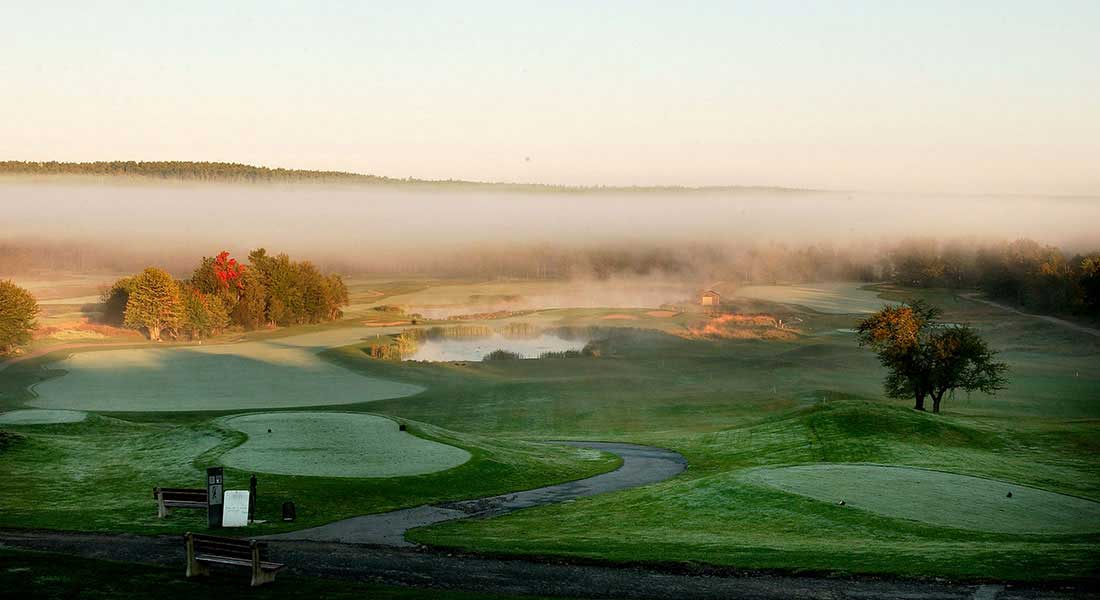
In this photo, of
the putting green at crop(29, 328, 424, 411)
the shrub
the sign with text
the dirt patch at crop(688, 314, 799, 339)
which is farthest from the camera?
the dirt patch at crop(688, 314, 799, 339)

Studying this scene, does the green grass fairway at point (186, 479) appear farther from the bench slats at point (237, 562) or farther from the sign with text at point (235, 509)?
the bench slats at point (237, 562)

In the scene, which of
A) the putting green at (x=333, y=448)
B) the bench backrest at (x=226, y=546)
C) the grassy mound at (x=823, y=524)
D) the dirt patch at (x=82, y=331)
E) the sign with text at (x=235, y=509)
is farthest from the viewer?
the dirt patch at (x=82, y=331)

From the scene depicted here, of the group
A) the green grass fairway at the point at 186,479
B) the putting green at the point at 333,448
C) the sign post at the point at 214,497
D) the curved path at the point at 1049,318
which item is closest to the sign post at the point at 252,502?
the green grass fairway at the point at 186,479

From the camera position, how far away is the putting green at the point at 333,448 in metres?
42.3

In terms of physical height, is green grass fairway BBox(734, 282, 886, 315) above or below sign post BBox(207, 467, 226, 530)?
above

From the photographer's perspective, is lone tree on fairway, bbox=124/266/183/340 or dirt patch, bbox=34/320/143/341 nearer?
dirt patch, bbox=34/320/143/341

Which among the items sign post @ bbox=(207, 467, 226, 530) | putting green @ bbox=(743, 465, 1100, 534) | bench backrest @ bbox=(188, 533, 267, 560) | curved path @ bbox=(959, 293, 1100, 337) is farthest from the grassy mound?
Result: curved path @ bbox=(959, 293, 1100, 337)

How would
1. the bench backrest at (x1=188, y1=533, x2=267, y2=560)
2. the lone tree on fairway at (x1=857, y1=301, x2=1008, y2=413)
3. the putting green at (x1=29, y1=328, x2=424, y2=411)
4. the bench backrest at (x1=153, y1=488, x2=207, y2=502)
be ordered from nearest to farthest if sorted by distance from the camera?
1. the bench backrest at (x1=188, y1=533, x2=267, y2=560)
2. the bench backrest at (x1=153, y1=488, x2=207, y2=502)
3. the lone tree on fairway at (x1=857, y1=301, x2=1008, y2=413)
4. the putting green at (x1=29, y1=328, x2=424, y2=411)

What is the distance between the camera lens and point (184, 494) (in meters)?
34.0

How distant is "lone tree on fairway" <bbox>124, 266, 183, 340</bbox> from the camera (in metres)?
133

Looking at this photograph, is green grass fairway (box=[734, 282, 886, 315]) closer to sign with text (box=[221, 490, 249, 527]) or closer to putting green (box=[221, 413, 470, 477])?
putting green (box=[221, 413, 470, 477])

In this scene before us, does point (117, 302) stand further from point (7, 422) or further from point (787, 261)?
point (787, 261)

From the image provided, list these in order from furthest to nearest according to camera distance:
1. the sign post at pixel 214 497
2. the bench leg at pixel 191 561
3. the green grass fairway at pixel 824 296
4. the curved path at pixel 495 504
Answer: the green grass fairway at pixel 824 296 < the sign post at pixel 214 497 < the curved path at pixel 495 504 < the bench leg at pixel 191 561

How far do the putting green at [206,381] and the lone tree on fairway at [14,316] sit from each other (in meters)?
6.64
